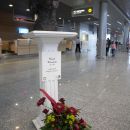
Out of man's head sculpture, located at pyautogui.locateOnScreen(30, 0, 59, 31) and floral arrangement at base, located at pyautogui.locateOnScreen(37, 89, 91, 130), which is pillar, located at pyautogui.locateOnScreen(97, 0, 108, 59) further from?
floral arrangement at base, located at pyautogui.locateOnScreen(37, 89, 91, 130)

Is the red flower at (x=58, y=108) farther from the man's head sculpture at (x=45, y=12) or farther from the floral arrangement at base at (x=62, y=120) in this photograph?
the man's head sculpture at (x=45, y=12)

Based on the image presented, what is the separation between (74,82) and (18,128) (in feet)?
9.10

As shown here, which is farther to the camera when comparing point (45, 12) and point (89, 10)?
Result: point (89, 10)

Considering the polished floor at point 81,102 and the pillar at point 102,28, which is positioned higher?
the pillar at point 102,28

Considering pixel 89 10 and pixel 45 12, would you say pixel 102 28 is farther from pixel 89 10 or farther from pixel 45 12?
pixel 45 12

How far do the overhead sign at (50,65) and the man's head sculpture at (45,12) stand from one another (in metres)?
0.32

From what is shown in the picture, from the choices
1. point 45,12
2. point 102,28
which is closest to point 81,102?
point 45,12

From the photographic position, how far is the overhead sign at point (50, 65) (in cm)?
219

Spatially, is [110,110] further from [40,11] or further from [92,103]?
[40,11]

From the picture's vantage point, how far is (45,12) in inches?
81.0

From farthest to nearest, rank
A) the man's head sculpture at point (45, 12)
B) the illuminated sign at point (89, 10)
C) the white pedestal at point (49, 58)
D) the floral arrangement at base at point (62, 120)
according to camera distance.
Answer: the illuminated sign at point (89, 10), the white pedestal at point (49, 58), the man's head sculpture at point (45, 12), the floral arrangement at base at point (62, 120)

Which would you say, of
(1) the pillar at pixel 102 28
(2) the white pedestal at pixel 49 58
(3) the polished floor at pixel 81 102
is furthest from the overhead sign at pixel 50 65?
(1) the pillar at pixel 102 28

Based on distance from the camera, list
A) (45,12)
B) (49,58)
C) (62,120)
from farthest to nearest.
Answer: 1. (49,58)
2. (45,12)
3. (62,120)

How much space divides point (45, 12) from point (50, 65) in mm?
632
